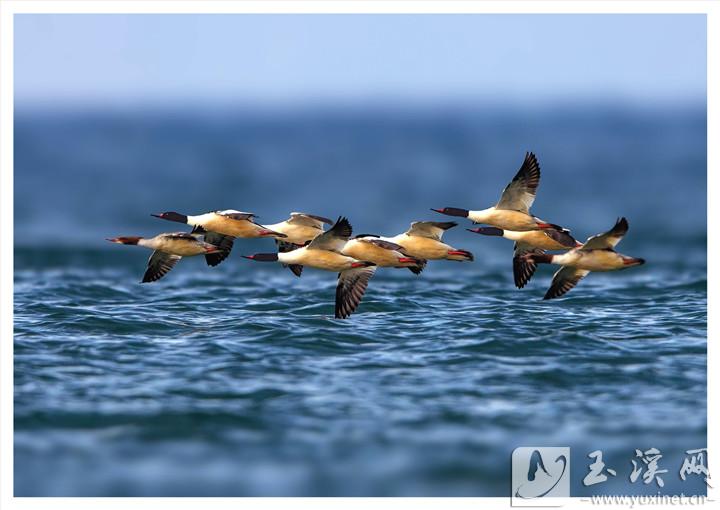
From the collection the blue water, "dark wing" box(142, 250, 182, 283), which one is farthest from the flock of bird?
the blue water

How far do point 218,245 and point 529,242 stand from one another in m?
6.77

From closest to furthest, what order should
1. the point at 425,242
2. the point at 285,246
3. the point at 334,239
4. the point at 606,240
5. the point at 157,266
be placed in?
1. the point at 606,240
2. the point at 334,239
3. the point at 425,242
4. the point at 285,246
5. the point at 157,266

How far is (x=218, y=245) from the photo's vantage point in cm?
2950

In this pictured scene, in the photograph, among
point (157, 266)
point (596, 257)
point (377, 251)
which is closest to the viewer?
point (596, 257)

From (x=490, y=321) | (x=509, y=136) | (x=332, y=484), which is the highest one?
(x=509, y=136)

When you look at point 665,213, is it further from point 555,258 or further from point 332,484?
point 332,484

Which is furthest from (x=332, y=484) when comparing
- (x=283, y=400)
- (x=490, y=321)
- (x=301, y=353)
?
(x=490, y=321)

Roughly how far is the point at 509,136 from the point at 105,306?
16354cm

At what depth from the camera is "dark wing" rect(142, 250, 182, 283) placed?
98.8 ft

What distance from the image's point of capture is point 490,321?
3041 cm

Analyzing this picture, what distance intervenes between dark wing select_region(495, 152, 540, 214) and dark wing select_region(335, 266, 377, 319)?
3.24 metres

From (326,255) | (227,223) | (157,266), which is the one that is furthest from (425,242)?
(157,266)

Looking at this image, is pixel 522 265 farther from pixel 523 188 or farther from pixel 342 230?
pixel 342 230

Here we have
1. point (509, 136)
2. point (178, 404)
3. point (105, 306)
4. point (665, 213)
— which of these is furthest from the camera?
point (509, 136)
